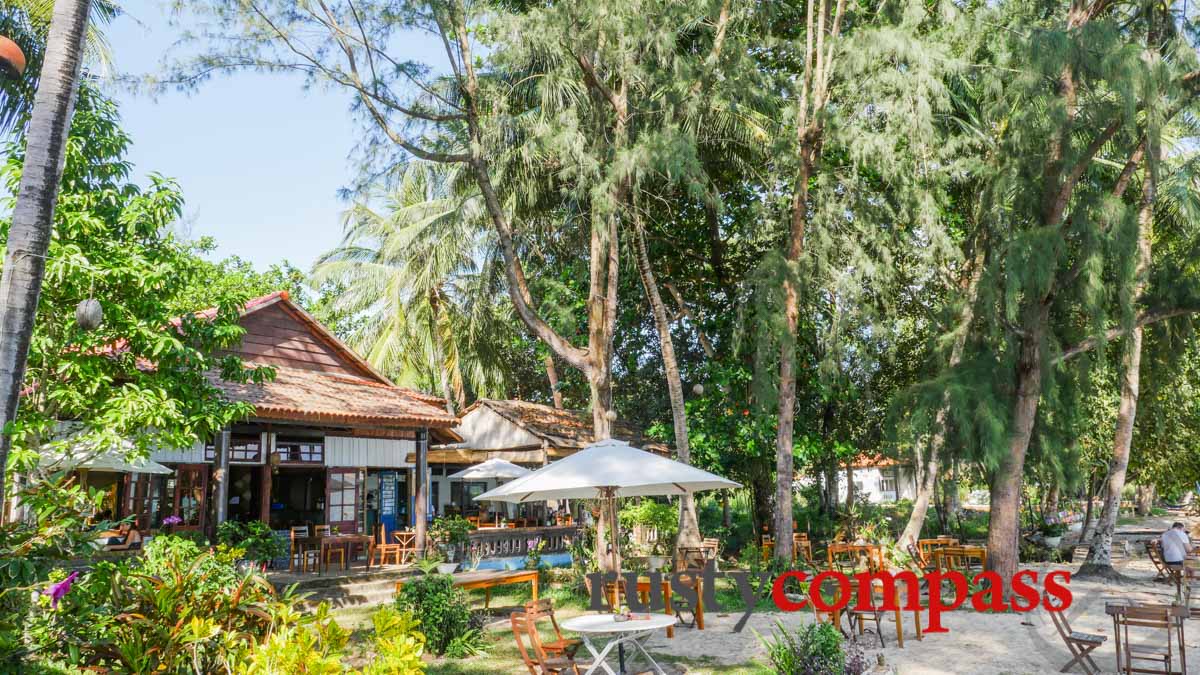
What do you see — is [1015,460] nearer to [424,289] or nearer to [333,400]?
[333,400]

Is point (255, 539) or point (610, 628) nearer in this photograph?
point (610, 628)

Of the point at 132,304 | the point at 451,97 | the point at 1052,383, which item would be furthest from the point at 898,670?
the point at 451,97

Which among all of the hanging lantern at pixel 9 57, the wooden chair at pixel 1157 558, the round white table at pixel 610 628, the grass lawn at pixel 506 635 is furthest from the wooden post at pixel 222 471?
the wooden chair at pixel 1157 558

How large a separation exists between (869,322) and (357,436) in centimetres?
1010

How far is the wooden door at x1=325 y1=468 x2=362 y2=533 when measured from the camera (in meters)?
16.4

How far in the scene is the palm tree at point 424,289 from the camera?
21.3 metres

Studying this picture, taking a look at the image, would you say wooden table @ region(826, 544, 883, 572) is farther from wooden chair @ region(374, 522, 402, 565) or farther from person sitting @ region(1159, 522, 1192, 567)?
wooden chair @ region(374, 522, 402, 565)

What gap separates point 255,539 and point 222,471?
1.19 m

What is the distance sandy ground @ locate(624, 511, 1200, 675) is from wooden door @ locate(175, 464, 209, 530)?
338 inches

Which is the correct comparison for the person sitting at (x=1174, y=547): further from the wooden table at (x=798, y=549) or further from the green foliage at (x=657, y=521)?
the green foliage at (x=657, y=521)

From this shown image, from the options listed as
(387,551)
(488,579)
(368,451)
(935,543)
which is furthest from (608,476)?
(935,543)

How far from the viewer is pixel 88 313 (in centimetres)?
716

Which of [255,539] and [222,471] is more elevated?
[222,471]

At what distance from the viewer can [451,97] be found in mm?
14445
